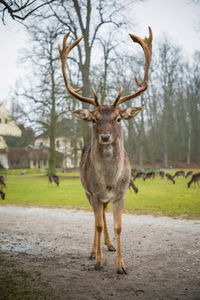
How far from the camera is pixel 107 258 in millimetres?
4445

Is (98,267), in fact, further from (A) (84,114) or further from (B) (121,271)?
(A) (84,114)

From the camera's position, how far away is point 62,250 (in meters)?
4.84

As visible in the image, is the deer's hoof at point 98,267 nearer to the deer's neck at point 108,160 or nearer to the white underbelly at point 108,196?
the white underbelly at point 108,196

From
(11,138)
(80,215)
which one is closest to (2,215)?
(80,215)

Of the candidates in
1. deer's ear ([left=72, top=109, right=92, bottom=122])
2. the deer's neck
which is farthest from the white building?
the deer's neck

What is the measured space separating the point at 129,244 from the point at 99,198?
1688mm

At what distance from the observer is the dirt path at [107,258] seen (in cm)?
315

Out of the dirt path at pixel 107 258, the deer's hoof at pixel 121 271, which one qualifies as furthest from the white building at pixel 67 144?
the deer's hoof at pixel 121 271

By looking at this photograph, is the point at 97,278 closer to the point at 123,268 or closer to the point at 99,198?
the point at 123,268

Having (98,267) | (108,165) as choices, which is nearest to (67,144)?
(108,165)

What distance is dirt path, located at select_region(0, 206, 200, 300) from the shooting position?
3146 millimetres

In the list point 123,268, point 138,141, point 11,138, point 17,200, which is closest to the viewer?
point 123,268

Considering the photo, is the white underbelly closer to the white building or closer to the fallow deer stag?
the fallow deer stag

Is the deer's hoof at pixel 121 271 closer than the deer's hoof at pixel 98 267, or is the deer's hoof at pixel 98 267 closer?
the deer's hoof at pixel 121 271
